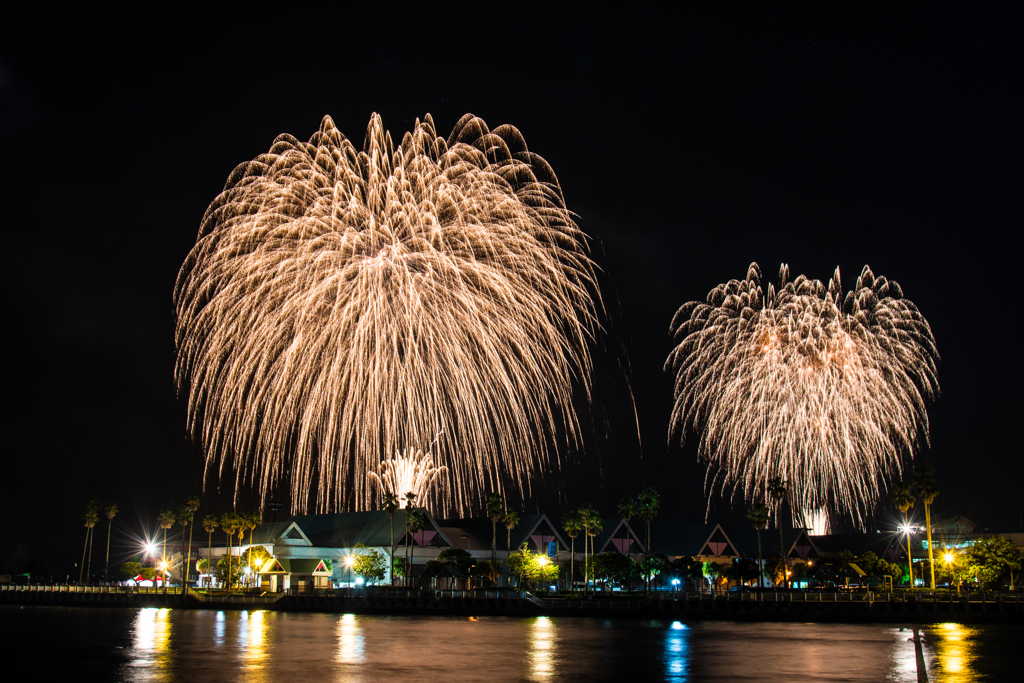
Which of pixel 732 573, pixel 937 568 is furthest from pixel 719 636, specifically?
pixel 937 568

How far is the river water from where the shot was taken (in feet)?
102

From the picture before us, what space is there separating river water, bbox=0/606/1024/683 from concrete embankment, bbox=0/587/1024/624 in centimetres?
503

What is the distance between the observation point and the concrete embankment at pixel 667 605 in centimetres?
6172

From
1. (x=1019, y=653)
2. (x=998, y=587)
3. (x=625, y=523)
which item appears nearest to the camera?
(x=1019, y=653)

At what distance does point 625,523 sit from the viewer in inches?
4235

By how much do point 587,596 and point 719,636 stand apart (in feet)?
90.7

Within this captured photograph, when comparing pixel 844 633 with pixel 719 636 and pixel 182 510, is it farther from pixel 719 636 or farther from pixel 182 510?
pixel 182 510

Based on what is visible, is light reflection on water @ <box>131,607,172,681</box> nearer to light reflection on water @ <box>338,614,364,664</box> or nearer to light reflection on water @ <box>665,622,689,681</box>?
light reflection on water @ <box>338,614,364,664</box>

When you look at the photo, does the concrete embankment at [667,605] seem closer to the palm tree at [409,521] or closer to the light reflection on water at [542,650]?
the palm tree at [409,521]

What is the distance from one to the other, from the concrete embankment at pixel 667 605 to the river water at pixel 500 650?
5.03 m

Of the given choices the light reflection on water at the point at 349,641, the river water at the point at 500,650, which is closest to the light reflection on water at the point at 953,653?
the river water at the point at 500,650

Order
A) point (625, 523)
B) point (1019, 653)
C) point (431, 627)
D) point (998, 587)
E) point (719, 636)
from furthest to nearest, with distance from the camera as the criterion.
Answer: point (625, 523) < point (998, 587) < point (431, 627) < point (719, 636) < point (1019, 653)

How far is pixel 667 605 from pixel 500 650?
33701 mm

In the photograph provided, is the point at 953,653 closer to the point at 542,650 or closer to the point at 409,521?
the point at 542,650
